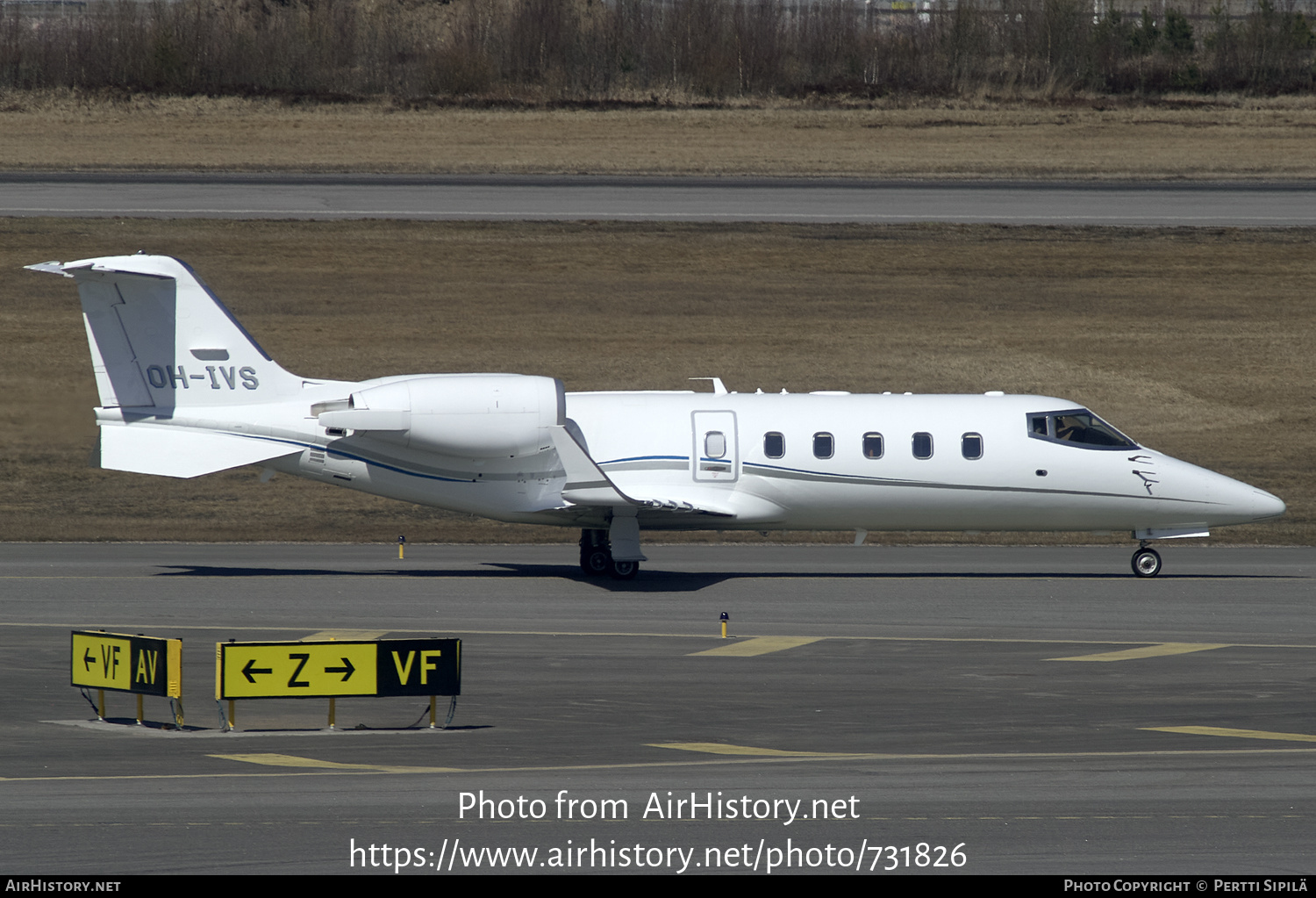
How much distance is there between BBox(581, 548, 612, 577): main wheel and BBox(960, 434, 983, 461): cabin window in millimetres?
6354

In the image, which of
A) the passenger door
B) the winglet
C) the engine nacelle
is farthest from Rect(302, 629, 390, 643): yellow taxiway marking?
the winglet

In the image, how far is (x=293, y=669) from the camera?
577 inches

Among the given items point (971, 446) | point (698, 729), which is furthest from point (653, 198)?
point (698, 729)

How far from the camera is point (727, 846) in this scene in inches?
444

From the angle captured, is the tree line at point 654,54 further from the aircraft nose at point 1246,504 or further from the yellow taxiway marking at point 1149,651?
the yellow taxiway marking at point 1149,651

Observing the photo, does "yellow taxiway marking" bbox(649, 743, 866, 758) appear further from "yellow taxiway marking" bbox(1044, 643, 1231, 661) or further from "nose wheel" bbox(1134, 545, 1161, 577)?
"nose wheel" bbox(1134, 545, 1161, 577)

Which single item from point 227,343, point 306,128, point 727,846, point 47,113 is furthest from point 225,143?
point 727,846

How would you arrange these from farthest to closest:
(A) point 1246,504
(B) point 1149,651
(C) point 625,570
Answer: (A) point 1246,504, (C) point 625,570, (B) point 1149,651

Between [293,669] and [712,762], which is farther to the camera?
[293,669]

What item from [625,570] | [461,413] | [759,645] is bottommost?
[625,570]

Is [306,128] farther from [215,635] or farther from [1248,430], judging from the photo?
[215,635]

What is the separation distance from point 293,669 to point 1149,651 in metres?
11.4

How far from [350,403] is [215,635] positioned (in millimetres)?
Result: 5583

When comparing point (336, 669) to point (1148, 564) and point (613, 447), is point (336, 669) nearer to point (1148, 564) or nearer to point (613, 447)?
point (613, 447)
